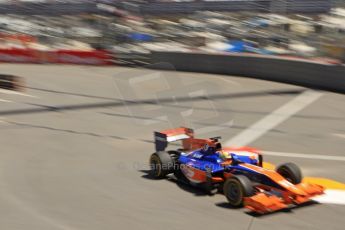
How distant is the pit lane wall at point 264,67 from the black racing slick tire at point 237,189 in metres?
10.9

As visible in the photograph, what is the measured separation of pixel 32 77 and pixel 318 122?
11988 millimetres

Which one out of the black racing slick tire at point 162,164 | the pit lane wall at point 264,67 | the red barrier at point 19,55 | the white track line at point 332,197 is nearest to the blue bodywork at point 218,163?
the black racing slick tire at point 162,164

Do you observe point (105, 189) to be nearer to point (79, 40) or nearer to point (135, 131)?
point (135, 131)

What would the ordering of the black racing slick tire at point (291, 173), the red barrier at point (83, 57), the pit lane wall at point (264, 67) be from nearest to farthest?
the black racing slick tire at point (291, 173) < the pit lane wall at point (264, 67) < the red barrier at point (83, 57)

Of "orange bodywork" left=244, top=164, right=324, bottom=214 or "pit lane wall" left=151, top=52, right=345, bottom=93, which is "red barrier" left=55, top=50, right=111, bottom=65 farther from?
"orange bodywork" left=244, top=164, right=324, bottom=214

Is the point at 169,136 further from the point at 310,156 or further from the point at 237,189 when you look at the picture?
the point at 310,156

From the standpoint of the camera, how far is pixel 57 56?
25.4 metres

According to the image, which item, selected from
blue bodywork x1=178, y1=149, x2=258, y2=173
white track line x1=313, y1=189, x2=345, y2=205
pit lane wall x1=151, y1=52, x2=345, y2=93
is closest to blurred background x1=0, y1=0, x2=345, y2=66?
pit lane wall x1=151, y1=52, x2=345, y2=93

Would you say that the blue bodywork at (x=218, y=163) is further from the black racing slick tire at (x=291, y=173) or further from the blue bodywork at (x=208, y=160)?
the black racing slick tire at (x=291, y=173)

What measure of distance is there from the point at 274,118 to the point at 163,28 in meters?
15.1

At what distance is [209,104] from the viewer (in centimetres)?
1506

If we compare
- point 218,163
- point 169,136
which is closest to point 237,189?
point 218,163

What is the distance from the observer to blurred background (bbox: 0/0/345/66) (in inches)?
813

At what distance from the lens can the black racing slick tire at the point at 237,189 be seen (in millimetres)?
6715
